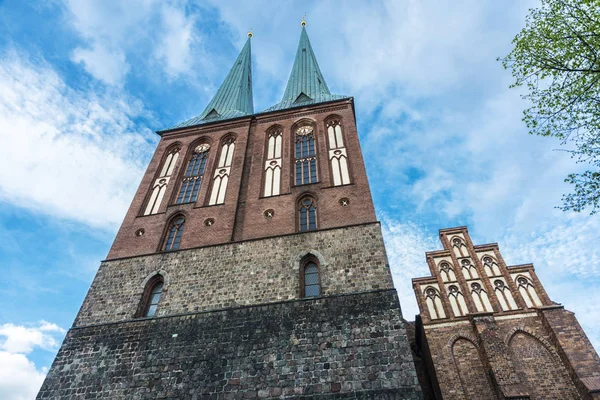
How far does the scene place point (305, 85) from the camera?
21.3m

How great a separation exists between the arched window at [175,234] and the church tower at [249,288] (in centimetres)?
5

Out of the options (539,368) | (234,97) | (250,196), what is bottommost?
(539,368)

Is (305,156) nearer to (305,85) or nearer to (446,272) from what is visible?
(305,85)

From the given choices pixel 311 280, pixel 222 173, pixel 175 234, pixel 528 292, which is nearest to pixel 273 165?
pixel 222 173

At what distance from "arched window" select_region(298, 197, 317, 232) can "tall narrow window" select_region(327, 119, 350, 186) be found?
131 centimetres

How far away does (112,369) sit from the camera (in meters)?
9.48

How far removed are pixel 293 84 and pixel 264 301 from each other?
15391 mm

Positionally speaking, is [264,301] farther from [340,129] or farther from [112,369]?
[340,129]

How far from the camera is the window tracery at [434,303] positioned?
13.2 metres

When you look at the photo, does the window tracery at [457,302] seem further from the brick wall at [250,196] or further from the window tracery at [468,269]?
the brick wall at [250,196]

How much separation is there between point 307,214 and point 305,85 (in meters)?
11.0

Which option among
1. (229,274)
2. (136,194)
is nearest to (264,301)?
(229,274)

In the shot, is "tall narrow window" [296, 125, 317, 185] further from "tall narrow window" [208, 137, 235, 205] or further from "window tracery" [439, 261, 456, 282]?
"window tracery" [439, 261, 456, 282]

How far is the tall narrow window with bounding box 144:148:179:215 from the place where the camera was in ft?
48.6
